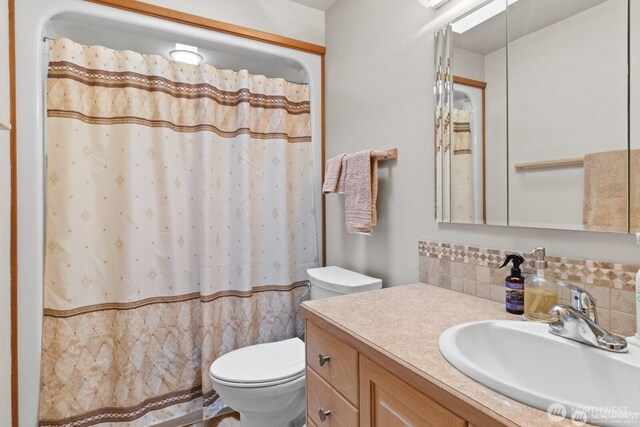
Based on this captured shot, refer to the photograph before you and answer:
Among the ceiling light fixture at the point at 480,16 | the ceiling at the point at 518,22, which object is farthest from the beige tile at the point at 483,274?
the ceiling light fixture at the point at 480,16

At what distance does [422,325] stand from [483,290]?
39 cm

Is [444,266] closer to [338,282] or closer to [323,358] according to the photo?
[338,282]

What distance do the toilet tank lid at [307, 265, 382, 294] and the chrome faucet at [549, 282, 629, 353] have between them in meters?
0.81

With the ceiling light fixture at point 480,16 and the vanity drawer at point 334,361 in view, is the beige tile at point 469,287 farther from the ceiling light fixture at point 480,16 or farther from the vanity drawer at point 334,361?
the ceiling light fixture at point 480,16

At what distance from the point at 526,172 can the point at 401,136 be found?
596 mm

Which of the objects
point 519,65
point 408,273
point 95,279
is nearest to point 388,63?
point 519,65

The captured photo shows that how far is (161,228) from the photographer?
1772mm

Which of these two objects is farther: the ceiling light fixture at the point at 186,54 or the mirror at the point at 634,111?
the ceiling light fixture at the point at 186,54

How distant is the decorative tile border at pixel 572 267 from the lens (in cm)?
84

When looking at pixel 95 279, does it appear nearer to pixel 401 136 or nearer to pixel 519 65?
pixel 401 136

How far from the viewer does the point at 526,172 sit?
3.51ft

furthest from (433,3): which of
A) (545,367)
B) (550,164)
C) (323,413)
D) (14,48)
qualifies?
(14,48)

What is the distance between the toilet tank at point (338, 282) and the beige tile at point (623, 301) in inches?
33.5

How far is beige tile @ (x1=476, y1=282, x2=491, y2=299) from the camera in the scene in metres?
1.16
